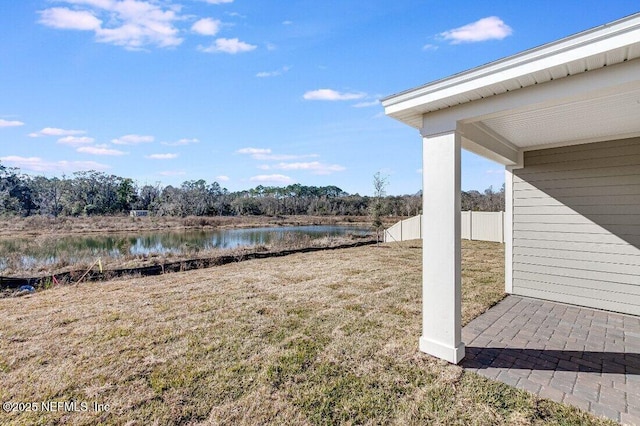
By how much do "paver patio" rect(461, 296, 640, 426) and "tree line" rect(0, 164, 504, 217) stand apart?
25317mm

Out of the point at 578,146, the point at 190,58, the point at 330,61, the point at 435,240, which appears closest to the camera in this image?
the point at 435,240

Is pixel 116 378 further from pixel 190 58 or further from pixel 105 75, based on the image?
pixel 105 75

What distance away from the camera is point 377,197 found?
12336 millimetres

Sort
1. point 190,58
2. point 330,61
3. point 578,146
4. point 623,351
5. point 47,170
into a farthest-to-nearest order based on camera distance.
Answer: point 47,170
point 190,58
point 330,61
point 578,146
point 623,351

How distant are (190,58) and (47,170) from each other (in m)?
53.4

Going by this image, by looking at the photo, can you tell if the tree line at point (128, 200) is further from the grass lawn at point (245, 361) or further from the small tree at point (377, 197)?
the grass lawn at point (245, 361)

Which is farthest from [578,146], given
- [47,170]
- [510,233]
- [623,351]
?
[47,170]

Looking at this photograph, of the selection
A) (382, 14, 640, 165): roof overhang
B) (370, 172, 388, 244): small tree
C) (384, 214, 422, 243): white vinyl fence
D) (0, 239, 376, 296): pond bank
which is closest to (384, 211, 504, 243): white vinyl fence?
(384, 214, 422, 243): white vinyl fence

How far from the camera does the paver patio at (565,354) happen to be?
2217 millimetres

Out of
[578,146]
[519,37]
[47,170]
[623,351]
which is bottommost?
[623,351]

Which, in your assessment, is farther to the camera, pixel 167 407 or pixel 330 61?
pixel 330 61

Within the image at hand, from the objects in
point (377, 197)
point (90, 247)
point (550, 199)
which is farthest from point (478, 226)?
point (90, 247)

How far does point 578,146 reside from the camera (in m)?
4.16

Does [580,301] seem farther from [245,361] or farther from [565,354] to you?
[245,361]
